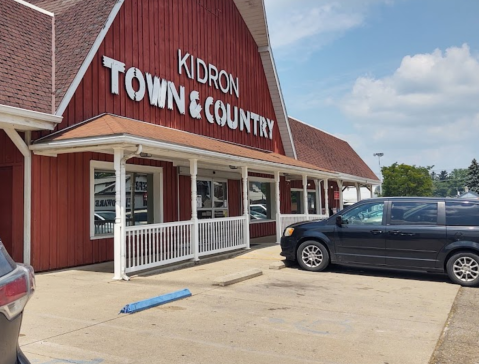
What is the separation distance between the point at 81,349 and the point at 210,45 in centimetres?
1183

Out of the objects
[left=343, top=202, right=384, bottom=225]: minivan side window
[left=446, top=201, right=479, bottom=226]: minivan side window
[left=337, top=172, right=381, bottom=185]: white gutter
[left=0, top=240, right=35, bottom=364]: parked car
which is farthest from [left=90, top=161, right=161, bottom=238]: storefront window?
[left=337, top=172, right=381, bottom=185]: white gutter

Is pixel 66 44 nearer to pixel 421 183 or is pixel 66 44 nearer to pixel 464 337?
pixel 464 337

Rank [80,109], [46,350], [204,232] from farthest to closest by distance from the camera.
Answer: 1. [204,232]
2. [80,109]
3. [46,350]

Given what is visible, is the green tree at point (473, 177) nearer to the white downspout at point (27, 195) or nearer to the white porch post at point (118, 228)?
the white porch post at point (118, 228)

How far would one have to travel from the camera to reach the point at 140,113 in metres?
11.1

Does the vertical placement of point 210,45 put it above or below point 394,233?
above

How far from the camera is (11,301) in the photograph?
2082 millimetres

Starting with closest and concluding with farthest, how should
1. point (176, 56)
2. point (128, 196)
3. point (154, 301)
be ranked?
point (154, 301)
point (128, 196)
point (176, 56)

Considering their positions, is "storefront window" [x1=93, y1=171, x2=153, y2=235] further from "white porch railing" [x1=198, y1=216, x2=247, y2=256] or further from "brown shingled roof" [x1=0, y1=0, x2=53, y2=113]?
"brown shingled roof" [x1=0, y1=0, x2=53, y2=113]

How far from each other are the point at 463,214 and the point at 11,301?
7.96 m

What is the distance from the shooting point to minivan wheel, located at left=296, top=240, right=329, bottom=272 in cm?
902

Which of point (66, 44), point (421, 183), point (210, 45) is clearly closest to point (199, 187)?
point (210, 45)

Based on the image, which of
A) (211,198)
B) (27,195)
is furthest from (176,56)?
(27,195)

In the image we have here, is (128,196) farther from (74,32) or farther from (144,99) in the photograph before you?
(74,32)
